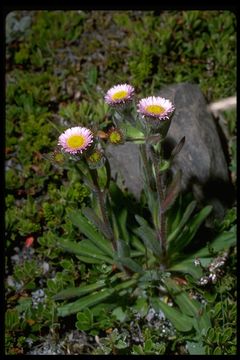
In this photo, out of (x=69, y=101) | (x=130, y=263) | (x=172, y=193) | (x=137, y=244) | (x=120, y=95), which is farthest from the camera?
(x=69, y=101)

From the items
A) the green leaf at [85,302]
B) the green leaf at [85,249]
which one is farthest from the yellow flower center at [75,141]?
Answer: the green leaf at [85,302]

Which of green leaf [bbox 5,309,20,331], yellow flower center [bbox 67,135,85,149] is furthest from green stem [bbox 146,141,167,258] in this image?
green leaf [bbox 5,309,20,331]

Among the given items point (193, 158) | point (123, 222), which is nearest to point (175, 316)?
point (123, 222)

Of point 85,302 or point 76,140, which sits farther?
point 85,302

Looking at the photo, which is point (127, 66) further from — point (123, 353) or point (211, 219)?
point (123, 353)

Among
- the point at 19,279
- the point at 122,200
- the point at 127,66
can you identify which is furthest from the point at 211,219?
the point at 127,66

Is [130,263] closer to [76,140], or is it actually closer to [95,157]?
[95,157]

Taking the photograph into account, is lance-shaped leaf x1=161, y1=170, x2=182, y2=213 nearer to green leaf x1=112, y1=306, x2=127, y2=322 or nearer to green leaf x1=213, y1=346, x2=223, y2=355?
green leaf x1=112, y1=306, x2=127, y2=322
